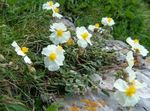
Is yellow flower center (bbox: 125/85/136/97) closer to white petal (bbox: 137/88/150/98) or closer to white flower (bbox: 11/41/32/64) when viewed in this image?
white petal (bbox: 137/88/150/98)

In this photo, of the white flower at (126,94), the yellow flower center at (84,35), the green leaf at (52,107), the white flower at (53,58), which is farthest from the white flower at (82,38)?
the green leaf at (52,107)

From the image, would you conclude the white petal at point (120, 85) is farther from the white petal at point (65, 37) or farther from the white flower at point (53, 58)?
the white petal at point (65, 37)

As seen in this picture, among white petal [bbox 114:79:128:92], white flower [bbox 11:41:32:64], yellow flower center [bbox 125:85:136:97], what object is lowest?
yellow flower center [bbox 125:85:136:97]

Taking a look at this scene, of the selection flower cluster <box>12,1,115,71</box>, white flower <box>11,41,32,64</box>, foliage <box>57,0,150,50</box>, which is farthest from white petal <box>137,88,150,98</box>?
foliage <box>57,0,150,50</box>

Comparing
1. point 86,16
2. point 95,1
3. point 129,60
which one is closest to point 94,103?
point 129,60

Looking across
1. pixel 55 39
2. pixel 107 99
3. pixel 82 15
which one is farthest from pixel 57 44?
pixel 82 15

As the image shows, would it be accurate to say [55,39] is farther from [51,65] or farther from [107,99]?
[107,99]

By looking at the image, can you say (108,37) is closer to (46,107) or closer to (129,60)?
(129,60)

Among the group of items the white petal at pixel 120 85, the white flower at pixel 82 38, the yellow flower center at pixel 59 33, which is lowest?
the white petal at pixel 120 85
